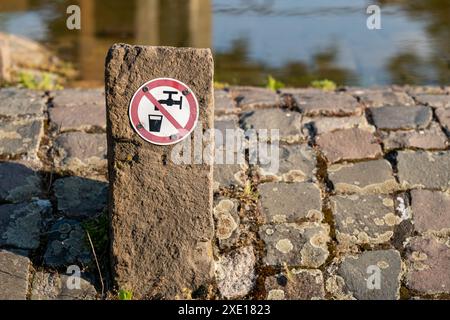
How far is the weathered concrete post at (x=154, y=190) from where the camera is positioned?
363cm

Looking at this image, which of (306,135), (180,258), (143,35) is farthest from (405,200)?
(143,35)

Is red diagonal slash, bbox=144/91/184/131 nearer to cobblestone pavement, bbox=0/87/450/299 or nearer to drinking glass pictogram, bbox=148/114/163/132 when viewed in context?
drinking glass pictogram, bbox=148/114/163/132

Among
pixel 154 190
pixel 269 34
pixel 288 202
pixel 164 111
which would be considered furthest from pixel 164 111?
pixel 269 34

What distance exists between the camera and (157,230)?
3.77 meters

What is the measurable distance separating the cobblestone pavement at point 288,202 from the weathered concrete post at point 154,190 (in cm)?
17

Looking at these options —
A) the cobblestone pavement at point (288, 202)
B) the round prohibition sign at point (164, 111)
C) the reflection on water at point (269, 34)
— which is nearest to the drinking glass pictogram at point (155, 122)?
the round prohibition sign at point (164, 111)

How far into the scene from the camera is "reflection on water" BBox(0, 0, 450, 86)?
318 inches

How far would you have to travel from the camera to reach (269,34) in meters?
9.39

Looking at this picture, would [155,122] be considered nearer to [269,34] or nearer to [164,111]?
[164,111]

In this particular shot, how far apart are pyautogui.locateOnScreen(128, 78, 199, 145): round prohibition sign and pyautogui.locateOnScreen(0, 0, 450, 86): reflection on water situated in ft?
12.8

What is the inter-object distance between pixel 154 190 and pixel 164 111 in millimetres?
385

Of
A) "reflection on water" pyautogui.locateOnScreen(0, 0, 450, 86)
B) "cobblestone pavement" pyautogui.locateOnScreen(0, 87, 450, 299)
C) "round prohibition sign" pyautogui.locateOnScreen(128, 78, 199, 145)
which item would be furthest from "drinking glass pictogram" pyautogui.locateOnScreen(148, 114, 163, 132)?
"reflection on water" pyautogui.locateOnScreen(0, 0, 450, 86)
